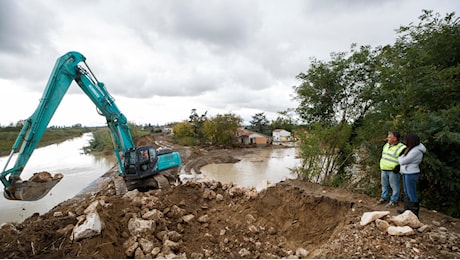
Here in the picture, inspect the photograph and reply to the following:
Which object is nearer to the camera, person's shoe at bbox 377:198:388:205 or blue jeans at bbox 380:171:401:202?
blue jeans at bbox 380:171:401:202

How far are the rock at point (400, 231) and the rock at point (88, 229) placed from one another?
397 cm

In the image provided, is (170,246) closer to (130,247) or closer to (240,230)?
(130,247)

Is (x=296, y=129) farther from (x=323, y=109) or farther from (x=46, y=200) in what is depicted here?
(x=46, y=200)

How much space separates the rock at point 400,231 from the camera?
8.41 feet

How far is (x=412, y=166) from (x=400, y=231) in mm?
1009

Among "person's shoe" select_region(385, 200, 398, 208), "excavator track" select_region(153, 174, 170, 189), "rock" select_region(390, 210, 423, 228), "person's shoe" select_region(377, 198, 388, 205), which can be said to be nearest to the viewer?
"rock" select_region(390, 210, 423, 228)

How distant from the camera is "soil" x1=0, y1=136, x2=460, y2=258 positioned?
2625mm

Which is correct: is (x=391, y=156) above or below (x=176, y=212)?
above

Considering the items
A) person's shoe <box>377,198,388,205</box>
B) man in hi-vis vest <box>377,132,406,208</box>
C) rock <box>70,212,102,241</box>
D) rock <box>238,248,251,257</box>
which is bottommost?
rock <box>238,248,251,257</box>

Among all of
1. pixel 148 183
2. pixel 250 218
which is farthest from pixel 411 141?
pixel 148 183

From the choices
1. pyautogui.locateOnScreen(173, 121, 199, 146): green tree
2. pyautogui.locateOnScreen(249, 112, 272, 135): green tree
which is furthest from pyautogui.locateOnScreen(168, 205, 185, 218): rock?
pyautogui.locateOnScreen(249, 112, 272, 135): green tree

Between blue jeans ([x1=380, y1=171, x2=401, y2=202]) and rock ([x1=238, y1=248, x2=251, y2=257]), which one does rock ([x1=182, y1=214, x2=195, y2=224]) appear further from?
blue jeans ([x1=380, y1=171, x2=401, y2=202])

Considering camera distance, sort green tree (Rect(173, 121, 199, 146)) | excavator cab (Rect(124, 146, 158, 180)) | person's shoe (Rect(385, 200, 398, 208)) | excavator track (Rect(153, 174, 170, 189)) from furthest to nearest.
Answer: green tree (Rect(173, 121, 199, 146))
excavator track (Rect(153, 174, 170, 189))
excavator cab (Rect(124, 146, 158, 180))
person's shoe (Rect(385, 200, 398, 208))

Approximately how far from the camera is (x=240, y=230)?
4074mm
